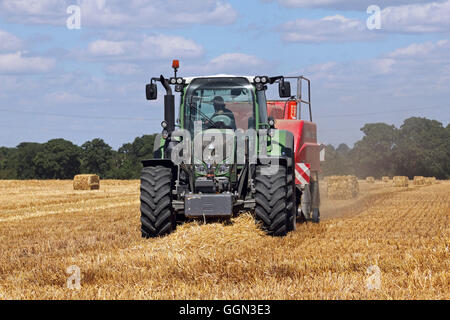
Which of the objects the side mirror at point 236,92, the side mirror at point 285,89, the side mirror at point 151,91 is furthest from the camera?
the side mirror at point 236,92

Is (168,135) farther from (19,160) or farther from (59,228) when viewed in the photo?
(19,160)

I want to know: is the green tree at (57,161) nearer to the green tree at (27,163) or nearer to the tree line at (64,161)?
the tree line at (64,161)

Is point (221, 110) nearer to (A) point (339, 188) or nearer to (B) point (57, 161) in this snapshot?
(A) point (339, 188)

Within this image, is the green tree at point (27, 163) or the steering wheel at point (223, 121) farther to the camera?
the green tree at point (27, 163)

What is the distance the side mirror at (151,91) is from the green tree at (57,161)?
60.8 m

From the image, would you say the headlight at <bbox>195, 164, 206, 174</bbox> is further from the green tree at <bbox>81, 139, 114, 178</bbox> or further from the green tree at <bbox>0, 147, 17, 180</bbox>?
the green tree at <bbox>0, 147, 17, 180</bbox>

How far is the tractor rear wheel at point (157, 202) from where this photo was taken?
9.63 meters

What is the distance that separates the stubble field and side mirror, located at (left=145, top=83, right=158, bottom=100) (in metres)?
2.00

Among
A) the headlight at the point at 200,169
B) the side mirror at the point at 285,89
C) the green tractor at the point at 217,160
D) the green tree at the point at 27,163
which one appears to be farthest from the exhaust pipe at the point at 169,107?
the green tree at the point at 27,163

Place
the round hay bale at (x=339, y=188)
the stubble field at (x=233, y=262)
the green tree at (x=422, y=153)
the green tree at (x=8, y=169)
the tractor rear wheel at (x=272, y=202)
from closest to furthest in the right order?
the stubble field at (x=233, y=262) < the tractor rear wheel at (x=272, y=202) < the round hay bale at (x=339, y=188) < the green tree at (x=8, y=169) < the green tree at (x=422, y=153)

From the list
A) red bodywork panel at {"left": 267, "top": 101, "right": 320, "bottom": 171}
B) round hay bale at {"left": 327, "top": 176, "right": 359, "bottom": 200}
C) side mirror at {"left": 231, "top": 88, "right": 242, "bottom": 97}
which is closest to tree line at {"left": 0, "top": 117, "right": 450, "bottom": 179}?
round hay bale at {"left": 327, "top": 176, "right": 359, "bottom": 200}

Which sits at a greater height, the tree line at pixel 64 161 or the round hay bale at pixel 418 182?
the tree line at pixel 64 161

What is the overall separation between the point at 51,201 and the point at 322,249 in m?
15.1
